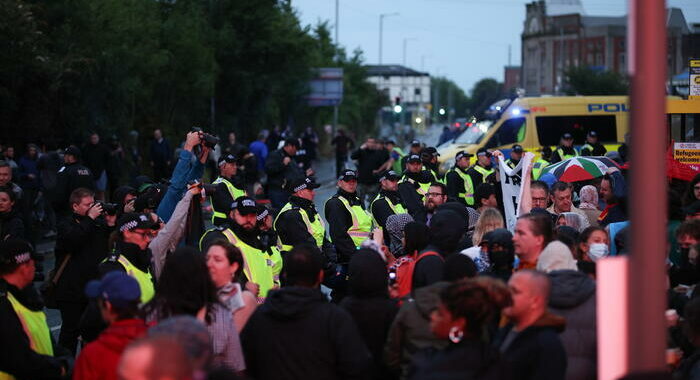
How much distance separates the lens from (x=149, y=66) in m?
29.4

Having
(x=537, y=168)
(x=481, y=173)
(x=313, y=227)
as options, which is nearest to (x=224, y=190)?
(x=313, y=227)

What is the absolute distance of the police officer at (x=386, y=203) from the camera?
40.3 feet

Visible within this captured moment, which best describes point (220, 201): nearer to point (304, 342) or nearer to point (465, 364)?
point (304, 342)

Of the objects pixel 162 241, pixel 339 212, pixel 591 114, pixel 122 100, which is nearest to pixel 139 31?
pixel 122 100

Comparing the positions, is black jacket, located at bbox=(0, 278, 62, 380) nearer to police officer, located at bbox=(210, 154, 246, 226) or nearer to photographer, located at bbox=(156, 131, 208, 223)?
photographer, located at bbox=(156, 131, 208, 223)

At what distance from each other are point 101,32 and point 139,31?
A: 2.88 metres

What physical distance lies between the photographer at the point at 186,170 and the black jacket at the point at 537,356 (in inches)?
204

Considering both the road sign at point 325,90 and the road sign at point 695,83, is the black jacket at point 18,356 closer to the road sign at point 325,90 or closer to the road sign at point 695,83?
the road sign at point 695,83

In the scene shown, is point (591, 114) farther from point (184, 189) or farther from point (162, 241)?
point (162, 241)

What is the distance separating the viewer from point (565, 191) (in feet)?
37.0

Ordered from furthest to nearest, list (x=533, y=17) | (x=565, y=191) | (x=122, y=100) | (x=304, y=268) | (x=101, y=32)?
(x=533, y=17) → (x=122, y=100) → (x=101, y=32) → (x=565, y=191) → (x=304, y=268)

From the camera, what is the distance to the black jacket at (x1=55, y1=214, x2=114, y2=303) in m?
9.07

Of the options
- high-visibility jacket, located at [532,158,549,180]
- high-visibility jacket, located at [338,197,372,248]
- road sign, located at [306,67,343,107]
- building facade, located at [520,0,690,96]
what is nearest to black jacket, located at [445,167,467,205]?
high-visibility jacket, located at [532,158,549,180]

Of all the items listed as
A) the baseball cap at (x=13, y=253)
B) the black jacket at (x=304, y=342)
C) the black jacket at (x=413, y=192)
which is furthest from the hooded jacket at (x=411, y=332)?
the black jacket at (x=413, y=192)
